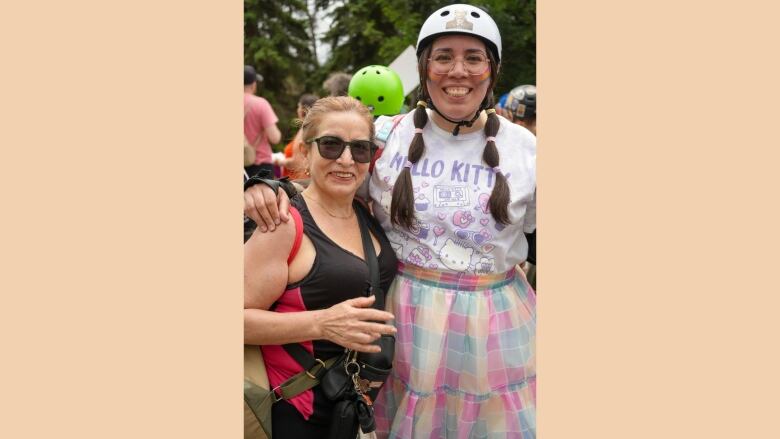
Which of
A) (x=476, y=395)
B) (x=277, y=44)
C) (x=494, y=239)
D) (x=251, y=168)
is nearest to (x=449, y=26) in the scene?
(x=494, y=239)

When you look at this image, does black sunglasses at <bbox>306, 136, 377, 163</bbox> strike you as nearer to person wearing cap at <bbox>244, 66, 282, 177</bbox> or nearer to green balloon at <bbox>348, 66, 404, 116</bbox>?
green balloon at <bbox>348, 66, 404, 116</bbox>

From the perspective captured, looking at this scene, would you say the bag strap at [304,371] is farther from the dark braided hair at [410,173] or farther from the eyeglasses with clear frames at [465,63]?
the eyeglasses with clear frames at [465,63]

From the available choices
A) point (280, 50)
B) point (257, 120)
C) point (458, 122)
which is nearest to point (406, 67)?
point (257, 120)

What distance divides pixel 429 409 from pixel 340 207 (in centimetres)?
104

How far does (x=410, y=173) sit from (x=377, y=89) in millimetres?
1997

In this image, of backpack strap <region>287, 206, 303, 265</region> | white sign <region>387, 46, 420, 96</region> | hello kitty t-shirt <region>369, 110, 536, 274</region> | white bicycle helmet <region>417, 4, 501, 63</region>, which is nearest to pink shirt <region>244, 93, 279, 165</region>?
white sign <region>387, 46, 420, 96</region>

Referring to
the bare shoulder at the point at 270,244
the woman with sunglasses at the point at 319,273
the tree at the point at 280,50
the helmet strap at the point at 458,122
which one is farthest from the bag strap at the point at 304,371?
the tree at the point at 280,50

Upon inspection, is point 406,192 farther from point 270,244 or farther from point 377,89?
point 377,89

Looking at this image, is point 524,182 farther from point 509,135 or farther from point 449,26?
point 449,26

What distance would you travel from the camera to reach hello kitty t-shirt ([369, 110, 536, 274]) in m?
2.94

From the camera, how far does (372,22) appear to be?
19312mm

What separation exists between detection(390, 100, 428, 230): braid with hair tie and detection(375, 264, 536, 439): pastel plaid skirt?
250mm

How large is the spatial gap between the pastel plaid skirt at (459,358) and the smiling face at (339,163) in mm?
553

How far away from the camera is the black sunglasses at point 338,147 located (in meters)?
2.72
